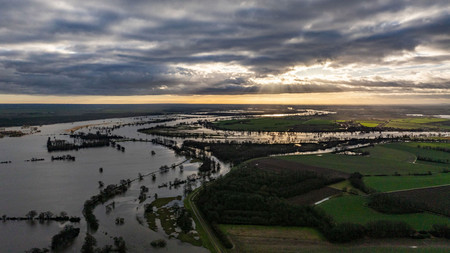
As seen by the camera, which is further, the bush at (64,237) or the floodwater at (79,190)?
the floodwater at (79,190)

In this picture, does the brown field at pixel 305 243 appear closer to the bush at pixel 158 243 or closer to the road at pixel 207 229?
the road at pixel 207 229

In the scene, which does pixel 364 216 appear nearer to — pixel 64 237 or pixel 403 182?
pixel 403 182

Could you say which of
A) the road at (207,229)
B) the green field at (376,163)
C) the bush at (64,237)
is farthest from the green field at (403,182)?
the bush at (64,237)

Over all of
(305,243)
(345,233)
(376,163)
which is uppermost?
(376,163)

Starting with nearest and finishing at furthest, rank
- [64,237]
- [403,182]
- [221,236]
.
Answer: [64,237], [221,236], [403,182]

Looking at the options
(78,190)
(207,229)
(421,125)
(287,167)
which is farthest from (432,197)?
(421,125)

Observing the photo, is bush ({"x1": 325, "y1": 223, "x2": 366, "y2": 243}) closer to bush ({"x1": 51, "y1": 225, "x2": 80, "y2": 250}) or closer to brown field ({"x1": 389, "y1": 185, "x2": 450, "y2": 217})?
brown field ({"x1": 389, "y1": 185, "x2": 450, "y2": 217})
